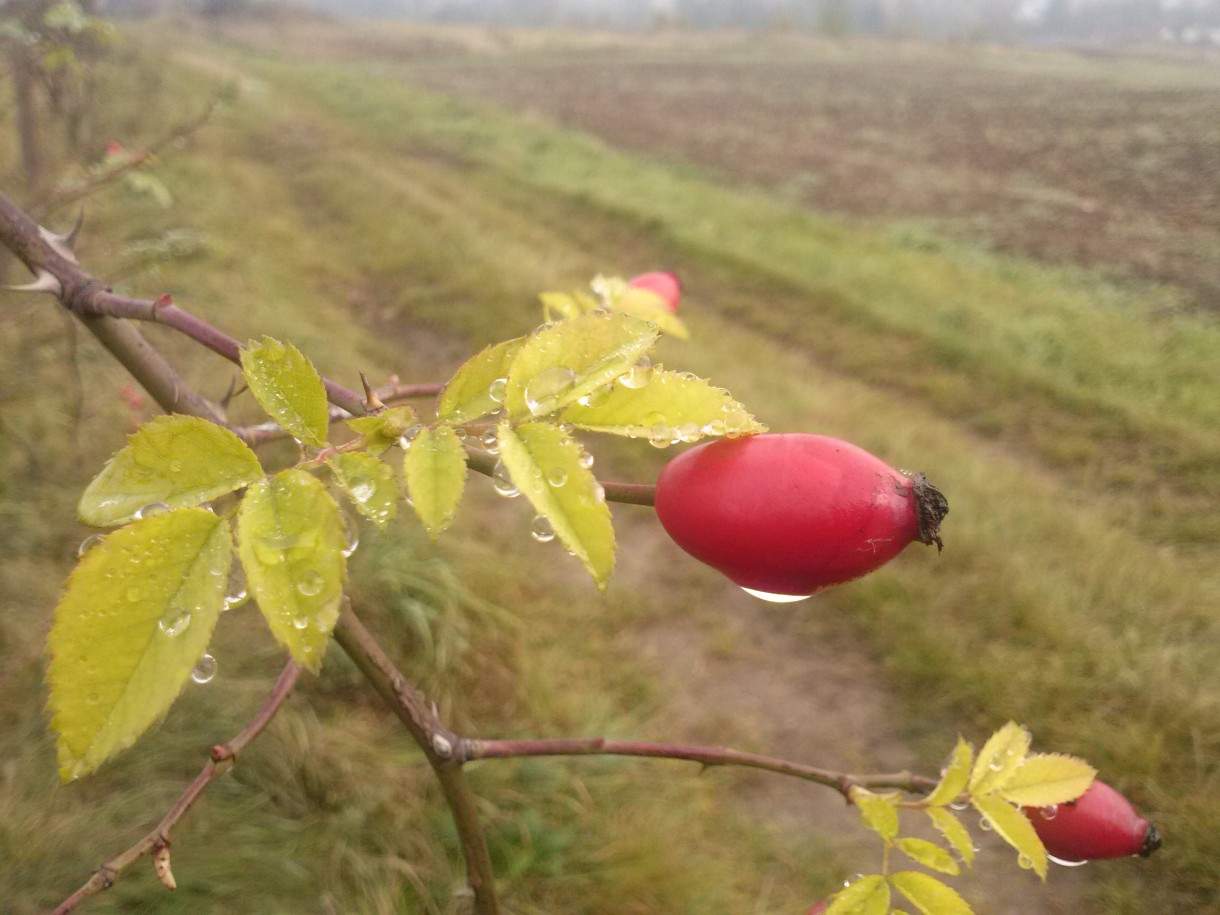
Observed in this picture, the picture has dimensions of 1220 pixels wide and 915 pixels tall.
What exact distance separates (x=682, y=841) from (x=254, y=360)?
1.90 m

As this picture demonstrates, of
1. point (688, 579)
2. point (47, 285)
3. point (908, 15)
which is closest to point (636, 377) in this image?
Result: point (47, 285)

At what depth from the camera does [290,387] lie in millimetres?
579

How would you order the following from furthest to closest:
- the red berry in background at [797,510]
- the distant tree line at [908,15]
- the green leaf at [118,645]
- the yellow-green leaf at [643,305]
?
the distant tree line at [908,15] → the yellow-green leaf at [643,305] → the red berry in background at [797,510] → the green leaf at [118,645]

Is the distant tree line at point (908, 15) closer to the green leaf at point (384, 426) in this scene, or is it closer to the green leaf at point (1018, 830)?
the green leaf at point (384, 426)

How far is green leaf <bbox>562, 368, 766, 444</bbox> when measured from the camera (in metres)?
0.54

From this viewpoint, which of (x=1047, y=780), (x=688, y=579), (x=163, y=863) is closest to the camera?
(x=163, y=863)

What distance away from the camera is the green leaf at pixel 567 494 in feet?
1.65

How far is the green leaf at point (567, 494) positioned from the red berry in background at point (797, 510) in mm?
98

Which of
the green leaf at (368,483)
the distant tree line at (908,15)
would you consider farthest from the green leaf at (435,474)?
the distant tree line at (908,15)

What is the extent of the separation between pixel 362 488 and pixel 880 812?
586mm

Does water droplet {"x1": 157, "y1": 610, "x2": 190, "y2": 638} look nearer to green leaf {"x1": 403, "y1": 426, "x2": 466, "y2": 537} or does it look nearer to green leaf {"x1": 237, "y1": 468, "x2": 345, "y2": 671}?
green leaf {"x1": 237, "y1": 468, "x2": 345, "y2": 671}

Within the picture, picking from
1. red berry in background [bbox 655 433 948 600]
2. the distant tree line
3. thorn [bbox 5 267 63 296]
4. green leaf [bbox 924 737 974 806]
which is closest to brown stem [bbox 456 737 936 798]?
green leaf [bbox 924 737 974 806]

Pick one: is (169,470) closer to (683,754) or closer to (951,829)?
(683,754)

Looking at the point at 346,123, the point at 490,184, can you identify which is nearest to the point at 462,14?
the point at 346,123
